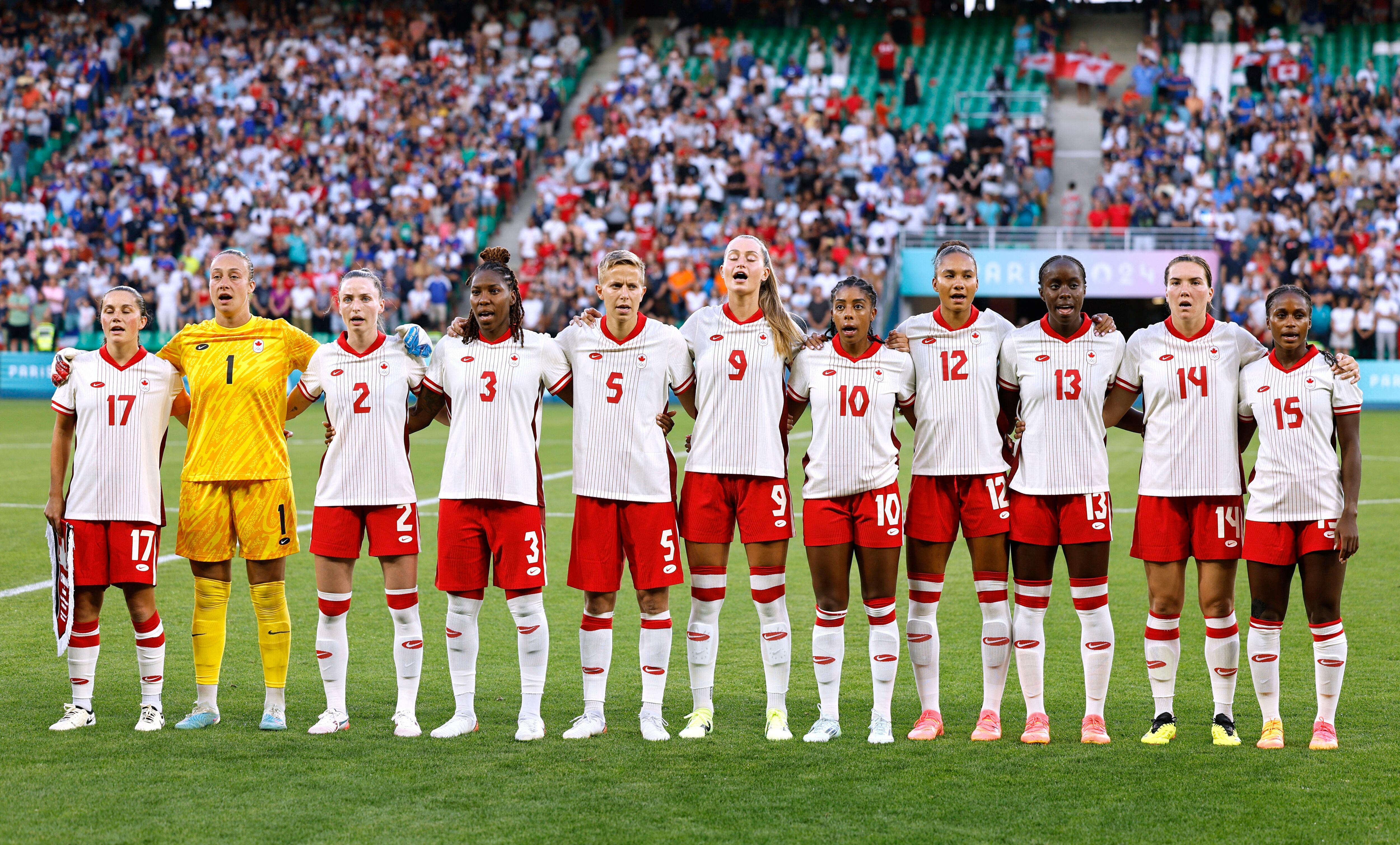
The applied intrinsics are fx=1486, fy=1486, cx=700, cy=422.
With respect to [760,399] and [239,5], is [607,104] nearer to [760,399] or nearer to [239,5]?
[239,5]

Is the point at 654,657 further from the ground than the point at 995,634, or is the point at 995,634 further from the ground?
the point at 995,634

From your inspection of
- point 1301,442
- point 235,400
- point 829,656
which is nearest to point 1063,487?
point 1301,442

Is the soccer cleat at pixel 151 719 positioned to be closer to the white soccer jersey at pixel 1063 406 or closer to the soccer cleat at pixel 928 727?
the soccer cleat at pixel 928 727

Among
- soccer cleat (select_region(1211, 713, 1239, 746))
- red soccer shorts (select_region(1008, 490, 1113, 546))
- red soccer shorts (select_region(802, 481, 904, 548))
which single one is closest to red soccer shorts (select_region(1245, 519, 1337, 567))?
red soccer shorts (select_region(1008, 490, 1113, 546))

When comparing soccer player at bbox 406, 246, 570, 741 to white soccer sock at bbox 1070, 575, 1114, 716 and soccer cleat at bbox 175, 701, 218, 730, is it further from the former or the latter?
white soccer sock at bbox 1070, 575, 1114, 716

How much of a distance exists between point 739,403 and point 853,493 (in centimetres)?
60

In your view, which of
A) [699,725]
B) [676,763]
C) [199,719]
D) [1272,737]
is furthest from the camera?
[199,719]

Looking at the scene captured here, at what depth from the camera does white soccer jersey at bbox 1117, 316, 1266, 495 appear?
5945 millimetres

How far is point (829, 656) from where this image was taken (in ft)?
20.1

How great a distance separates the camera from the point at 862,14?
3450 cm

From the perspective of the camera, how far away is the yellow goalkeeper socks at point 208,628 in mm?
6285

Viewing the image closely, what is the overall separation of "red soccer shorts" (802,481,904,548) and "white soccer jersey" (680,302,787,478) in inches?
9.8

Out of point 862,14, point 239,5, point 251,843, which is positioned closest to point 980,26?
point 862,14

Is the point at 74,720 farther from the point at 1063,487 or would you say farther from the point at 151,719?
the point at 1063,487
